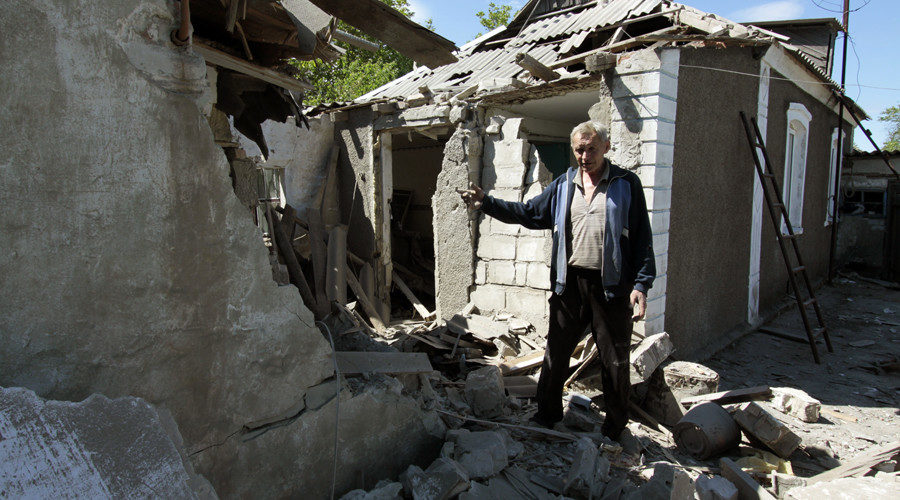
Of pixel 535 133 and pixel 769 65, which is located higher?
pixel 769 65

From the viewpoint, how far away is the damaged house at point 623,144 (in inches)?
197

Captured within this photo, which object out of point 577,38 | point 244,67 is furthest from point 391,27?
point 577,38

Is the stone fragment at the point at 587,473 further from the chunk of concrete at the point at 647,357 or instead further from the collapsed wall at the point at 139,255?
the collapsed wall at the point at 139,255

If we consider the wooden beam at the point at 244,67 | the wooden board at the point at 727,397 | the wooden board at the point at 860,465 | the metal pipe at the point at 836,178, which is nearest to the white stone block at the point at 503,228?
the wooden board at the point at 727,397

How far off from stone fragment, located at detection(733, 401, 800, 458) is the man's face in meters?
1.99

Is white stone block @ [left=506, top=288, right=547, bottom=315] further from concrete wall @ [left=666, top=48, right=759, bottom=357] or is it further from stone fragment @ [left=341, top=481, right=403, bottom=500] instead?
stone fragment @ [left=341, top=481, right=403, bottom=500]

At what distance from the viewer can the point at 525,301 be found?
613 centimetres

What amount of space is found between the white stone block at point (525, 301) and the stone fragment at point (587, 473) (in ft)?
9.59

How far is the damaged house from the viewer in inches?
197

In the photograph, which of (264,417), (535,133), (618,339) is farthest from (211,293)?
(535,133)

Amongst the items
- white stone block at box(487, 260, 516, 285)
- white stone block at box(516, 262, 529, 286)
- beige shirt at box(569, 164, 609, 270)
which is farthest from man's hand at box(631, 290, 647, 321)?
white stone block at box(487, 260, 516, 285)

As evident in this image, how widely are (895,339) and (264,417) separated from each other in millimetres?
8191

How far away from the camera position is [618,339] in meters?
3.45

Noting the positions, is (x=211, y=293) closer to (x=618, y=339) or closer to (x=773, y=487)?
(x=618, y=339)
